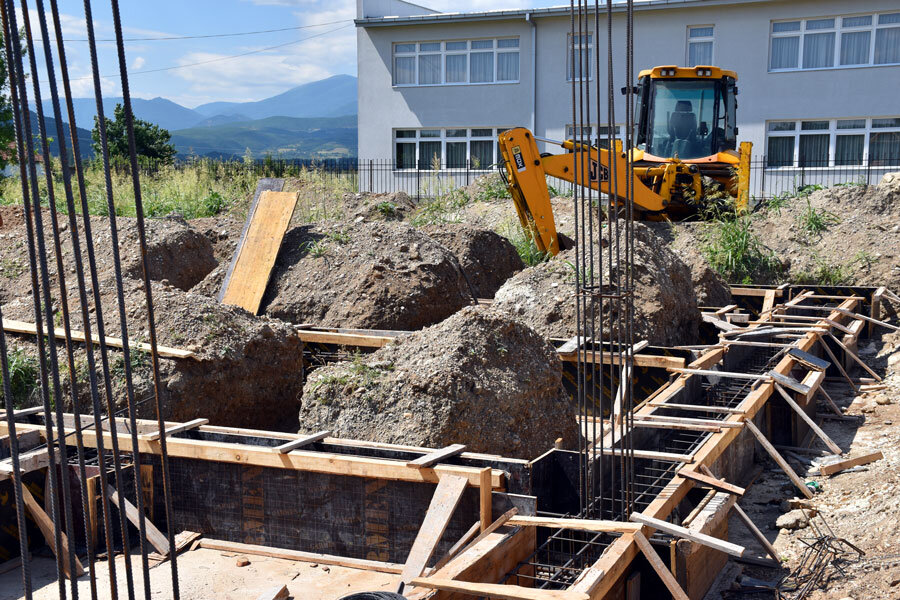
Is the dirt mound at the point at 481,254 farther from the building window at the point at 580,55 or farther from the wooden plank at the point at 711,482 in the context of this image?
the wooden plank at the point at 711,482

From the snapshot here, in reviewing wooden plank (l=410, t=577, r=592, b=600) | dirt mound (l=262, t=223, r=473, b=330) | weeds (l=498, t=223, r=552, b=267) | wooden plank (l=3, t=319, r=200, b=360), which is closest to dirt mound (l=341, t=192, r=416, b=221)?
weeds (l=498, t=223, r=552, b=267)

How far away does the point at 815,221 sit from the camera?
45.0 ft

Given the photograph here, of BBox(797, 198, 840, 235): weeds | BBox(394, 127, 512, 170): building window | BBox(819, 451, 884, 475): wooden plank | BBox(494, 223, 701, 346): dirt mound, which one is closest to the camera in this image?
BBox(819, 451, 884, 475): wooden plank

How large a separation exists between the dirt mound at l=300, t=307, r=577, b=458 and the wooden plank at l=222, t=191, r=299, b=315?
3.49m

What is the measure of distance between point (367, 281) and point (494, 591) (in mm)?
5538

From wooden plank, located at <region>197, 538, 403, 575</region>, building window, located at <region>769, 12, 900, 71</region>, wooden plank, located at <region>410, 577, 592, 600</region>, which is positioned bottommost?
wooden plank, located at <region>197, 538, 403, 575</region>

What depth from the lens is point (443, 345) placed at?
18.1 ft

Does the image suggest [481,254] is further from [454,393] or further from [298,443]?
[298,443]

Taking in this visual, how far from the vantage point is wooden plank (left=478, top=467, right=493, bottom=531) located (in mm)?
4062

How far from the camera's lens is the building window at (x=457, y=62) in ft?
87.5

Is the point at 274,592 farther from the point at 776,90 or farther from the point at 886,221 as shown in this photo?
the point at 776,90

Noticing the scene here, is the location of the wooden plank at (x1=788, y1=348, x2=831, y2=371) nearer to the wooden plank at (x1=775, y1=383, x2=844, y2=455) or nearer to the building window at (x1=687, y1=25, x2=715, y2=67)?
the wooden plank at (x1=775, y1=383, x2=844, y2=455)

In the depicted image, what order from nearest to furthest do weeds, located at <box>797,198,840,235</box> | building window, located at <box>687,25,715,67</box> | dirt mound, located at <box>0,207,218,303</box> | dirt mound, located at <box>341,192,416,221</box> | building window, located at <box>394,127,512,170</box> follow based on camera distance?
dirt mound, located at <box>0,207,218,303</box> < weeds, located at <box>797,198,840,235</box> < dirt mound, located at <box>341,192,416,221</box> < building window, located at <box>687,25,715,67</box> < building window, located at <box>394,127,512,170</box>

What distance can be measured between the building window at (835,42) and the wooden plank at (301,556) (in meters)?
23.3
